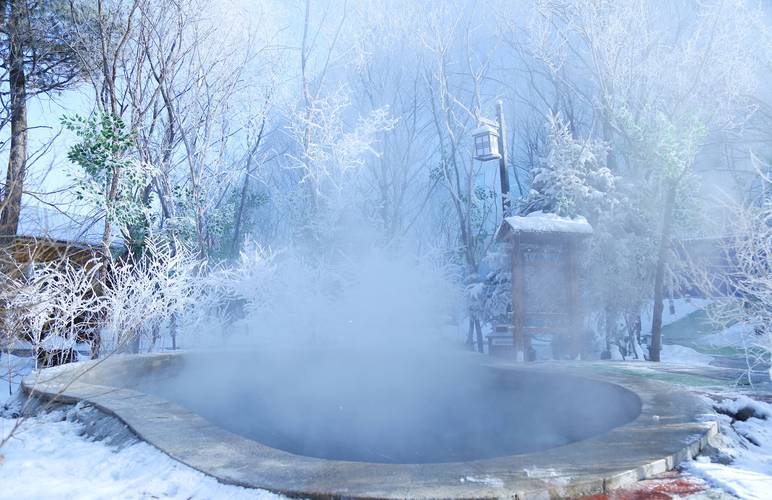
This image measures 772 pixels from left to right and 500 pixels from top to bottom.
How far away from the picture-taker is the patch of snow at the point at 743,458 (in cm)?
307

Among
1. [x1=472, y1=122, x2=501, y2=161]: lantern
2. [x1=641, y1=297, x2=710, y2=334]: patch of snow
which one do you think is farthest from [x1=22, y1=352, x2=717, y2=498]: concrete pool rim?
[x1=641, y1=297, x2=710, y2=334]: patch of snow

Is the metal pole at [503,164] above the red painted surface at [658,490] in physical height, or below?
above

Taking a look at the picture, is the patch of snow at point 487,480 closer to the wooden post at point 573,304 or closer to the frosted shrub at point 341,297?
the wooden post at point 573,304

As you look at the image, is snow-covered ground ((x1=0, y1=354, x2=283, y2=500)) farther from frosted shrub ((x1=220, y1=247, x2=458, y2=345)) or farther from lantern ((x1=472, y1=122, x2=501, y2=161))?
frosted shrub ((x1=220, y1=247, x2=458, y2=345))

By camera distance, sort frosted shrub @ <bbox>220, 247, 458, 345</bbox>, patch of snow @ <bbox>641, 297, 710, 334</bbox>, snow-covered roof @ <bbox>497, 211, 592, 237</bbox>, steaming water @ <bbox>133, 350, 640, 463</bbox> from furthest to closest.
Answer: patch of snow @ <bbox>641, 297, 710, 334</bbox>, frosted shrub @ <bbox>220, 247, 458, 345</bbox>, snow-covered roof @ <bbox>497, 211, 592, 237</bbox>, steaming water @ <bbox>133, 350, 640, 463</bbox>

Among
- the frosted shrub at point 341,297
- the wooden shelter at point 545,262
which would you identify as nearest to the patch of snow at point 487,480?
the wooden shelter at point 545,262

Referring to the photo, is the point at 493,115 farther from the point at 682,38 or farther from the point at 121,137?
the point at 121,137

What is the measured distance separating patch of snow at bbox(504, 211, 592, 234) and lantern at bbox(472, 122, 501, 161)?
162 cm

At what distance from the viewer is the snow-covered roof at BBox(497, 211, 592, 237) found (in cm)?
920

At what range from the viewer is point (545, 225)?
9336mm

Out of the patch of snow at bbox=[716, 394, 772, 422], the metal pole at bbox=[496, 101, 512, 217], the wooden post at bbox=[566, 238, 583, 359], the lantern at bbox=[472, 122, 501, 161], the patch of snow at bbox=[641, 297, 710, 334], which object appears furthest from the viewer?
the patch of snow at bbox=[641, 297, 710, 334]

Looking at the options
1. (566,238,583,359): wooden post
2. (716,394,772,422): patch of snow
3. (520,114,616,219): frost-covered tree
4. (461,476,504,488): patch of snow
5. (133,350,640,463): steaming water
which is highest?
(520,114,616,219): frost-covered tree

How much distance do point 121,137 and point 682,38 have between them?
14.8 meters

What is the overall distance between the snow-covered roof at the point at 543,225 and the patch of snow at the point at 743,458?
4576 mm
